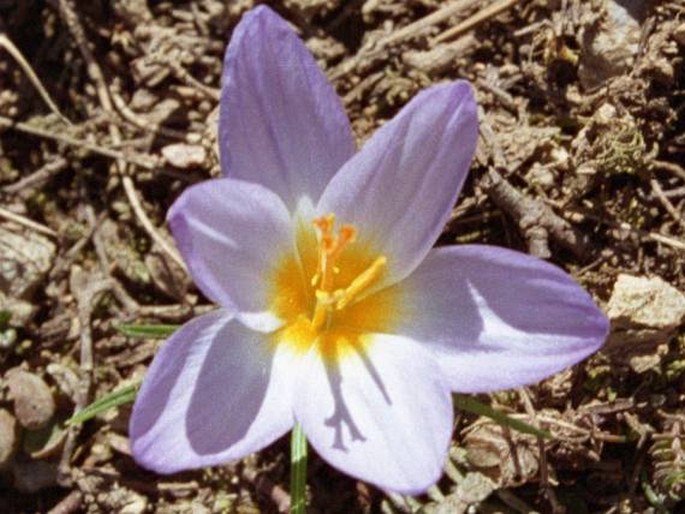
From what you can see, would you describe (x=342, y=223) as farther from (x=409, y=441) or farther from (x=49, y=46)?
(x=49, y=46)

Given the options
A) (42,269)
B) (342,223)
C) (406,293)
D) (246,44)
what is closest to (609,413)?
(406,293)

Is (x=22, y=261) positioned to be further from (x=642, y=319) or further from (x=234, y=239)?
(x=642, y=319)

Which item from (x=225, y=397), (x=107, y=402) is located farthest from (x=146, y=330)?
(x=225, y=397)

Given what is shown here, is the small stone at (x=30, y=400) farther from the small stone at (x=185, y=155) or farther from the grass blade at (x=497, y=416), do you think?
the grass blade at (x=497, y=416)

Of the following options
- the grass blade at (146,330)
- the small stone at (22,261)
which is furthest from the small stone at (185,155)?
the grass blade at (146,330)

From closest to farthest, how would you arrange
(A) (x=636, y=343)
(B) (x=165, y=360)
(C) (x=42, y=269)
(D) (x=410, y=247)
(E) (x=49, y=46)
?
(B) (x=165, y=360) < (D) (x=410, y=247) < (A) (x=636, y=343) < (C) (x=42, y=269) < (E) (x=49, y=46)

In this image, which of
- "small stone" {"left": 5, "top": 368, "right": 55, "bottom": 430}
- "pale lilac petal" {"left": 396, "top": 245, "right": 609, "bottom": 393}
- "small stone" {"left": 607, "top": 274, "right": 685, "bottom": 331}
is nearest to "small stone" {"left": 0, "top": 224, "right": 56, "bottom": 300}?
"small stone" {"left": 5, "top": 368, "right": 55, "bottom": 430}
